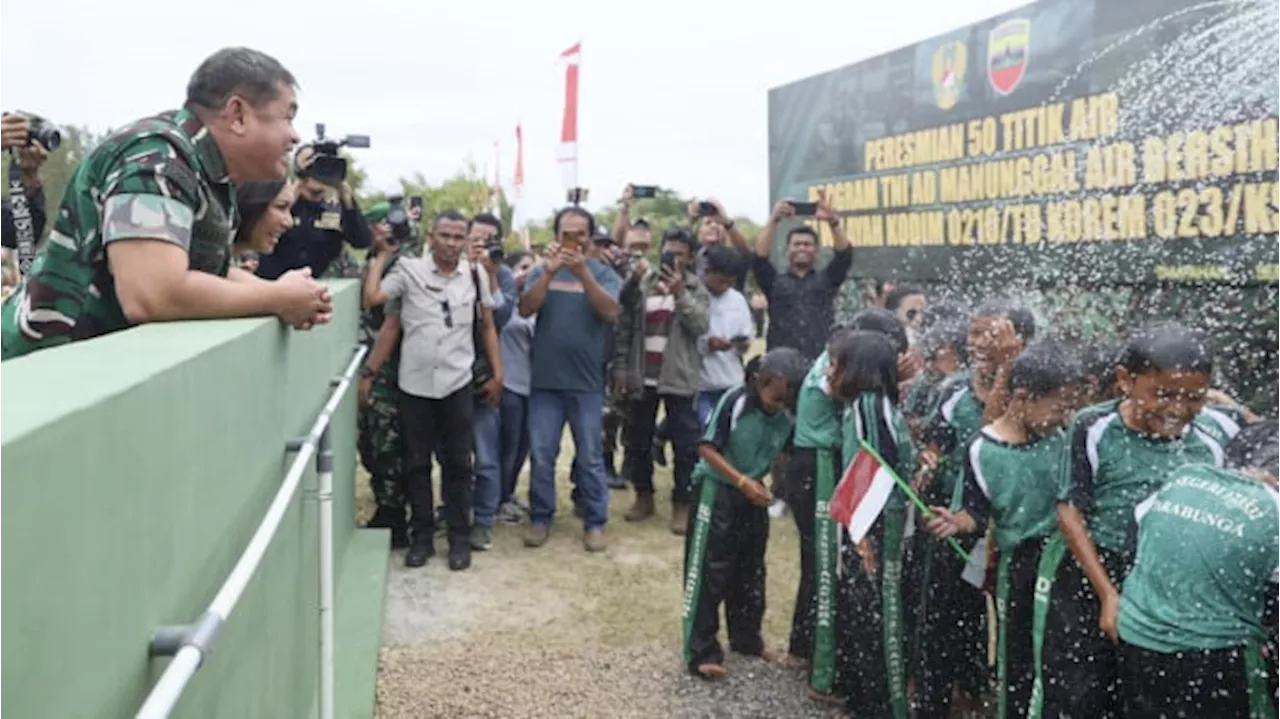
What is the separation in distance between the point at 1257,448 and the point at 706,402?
14.4 ft

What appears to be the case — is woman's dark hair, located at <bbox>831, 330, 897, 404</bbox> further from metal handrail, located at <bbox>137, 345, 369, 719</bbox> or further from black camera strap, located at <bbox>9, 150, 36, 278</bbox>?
black camera strap, located at <bbox>9, 150, 36, 278</bbox>

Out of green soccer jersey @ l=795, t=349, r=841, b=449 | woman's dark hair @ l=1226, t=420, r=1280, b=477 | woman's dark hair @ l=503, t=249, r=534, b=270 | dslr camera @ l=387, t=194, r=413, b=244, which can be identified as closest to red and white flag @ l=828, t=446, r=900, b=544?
green soccer jersey @ l=795, t=349, r=841, b=449

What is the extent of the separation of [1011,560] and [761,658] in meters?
1.53

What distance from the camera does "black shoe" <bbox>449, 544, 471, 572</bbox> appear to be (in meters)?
5.90

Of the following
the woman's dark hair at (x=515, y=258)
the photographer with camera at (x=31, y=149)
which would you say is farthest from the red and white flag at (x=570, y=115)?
the photographer with camera at (x=31, y=149)

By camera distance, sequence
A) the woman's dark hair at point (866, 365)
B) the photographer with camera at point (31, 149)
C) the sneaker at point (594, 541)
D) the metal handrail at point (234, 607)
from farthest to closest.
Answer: the sneaker at point (594, 541) → the woman's dark hair at point (866, 365) → the photographer with camera at point (31, 149) → the metal handrail at point (234, 607)

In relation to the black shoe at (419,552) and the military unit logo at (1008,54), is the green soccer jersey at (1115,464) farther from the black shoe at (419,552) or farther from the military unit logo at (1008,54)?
the military unit logo at (1008,54)

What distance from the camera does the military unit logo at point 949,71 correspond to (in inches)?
279

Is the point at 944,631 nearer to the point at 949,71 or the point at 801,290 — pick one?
→ the point at 801,290

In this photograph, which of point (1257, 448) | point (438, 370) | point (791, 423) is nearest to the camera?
point (1257, 448)

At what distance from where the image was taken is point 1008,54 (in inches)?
260

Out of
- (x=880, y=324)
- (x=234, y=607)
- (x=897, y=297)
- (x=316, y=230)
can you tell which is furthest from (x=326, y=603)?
(x=897, y=297)

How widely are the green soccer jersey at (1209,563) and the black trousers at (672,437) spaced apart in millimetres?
4133

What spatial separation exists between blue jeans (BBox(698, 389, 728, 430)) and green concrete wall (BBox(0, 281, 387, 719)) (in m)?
4.57
